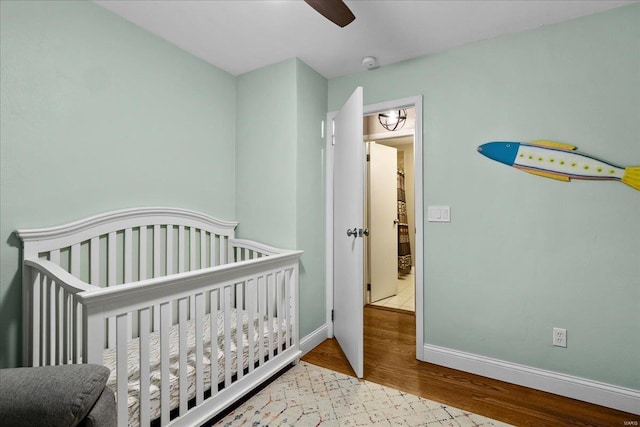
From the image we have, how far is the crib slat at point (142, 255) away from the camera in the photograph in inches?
73.4

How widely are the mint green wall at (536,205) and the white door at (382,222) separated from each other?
1.39 m

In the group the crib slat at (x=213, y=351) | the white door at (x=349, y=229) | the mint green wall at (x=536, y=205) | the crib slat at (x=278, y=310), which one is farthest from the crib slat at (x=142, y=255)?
the mint green wall at (x=536, y=205)

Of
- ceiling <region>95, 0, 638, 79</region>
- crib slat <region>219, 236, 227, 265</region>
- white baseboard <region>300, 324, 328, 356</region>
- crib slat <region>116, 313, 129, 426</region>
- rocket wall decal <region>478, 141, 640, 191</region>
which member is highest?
ceiling <region>95, 0, 638, 79</region>

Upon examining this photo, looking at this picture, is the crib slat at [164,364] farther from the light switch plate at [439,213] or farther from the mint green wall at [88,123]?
the light switch plate at [439,213]

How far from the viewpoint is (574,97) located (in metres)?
1.82

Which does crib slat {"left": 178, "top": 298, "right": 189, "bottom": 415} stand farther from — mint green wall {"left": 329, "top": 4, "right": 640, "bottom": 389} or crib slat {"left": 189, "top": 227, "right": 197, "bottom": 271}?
mint green wall {"left": 329, "top": 4, "right": 640, "bottom": 389}

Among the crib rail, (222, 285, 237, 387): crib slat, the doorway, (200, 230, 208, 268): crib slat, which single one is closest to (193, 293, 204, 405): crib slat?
the crib rail

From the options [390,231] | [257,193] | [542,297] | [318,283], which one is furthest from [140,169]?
[390,231]

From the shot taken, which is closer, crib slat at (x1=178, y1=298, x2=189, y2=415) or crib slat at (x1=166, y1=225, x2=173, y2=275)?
crib slat at (x1=178, y1=298, x2=189, y2=415)

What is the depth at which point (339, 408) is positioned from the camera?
1.70 metres

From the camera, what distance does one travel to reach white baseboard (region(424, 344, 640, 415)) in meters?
1.69

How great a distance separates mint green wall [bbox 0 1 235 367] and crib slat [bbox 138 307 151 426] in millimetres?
754

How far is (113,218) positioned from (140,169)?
0.37 metres

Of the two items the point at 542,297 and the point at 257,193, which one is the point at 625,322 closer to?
the point at 542,297
